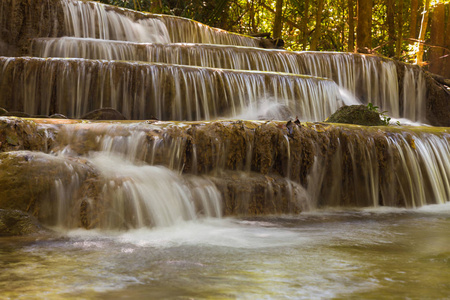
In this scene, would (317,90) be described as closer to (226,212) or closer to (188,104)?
(188,104)

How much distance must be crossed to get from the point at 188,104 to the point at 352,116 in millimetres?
2564

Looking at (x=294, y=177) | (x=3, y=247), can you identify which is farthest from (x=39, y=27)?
(x=3, y=247)

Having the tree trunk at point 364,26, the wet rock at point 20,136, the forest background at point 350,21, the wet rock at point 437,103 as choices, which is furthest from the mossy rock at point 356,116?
the tree trunk at point 364,26

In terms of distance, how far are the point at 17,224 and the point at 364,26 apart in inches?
509

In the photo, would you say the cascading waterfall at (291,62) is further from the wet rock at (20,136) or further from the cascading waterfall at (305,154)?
the wet rock at (20,136)

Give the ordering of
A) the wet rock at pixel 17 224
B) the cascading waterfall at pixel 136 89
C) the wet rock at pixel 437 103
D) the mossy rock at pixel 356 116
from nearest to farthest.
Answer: the wet rock at pixel 17 224 → the cascading waterfall at pixel 136 89 → the mossy rock at pixel 356 116 → the wet rock at pixel 437 103

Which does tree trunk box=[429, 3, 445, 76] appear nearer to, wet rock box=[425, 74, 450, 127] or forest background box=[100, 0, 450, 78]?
forest background box=[100, 0, 450, 78]

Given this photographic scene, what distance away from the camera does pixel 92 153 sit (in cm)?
536

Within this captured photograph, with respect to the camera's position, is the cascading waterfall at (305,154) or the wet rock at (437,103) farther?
the wet rock at (437,103)

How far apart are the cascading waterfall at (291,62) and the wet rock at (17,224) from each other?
588cm

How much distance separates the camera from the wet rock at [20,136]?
16.4 feet

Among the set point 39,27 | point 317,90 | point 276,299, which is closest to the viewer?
point 276,299

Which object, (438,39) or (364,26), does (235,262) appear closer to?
(364,26)

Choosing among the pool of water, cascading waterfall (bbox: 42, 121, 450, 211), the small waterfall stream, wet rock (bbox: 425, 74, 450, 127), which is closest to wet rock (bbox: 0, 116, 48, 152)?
the small waterfall stream
